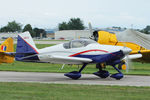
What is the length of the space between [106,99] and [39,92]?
2238 millimetres

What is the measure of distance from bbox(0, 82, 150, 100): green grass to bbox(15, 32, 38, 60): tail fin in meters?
4.35

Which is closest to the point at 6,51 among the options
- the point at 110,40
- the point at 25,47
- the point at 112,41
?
the point at 110,40

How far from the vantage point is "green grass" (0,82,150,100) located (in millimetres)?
9461

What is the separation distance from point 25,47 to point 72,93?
21.6 feet

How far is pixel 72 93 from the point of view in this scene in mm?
10281

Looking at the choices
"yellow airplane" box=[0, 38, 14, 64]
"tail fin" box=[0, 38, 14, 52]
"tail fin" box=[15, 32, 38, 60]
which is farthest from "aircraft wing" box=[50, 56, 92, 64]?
"tail fin" box=[0, 38, 14, 52]

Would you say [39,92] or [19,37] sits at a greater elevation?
[19,37]

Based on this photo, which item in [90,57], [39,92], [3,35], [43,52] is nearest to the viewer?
[39,92]

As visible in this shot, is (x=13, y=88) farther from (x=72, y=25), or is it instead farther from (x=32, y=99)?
(x=72, y=25)

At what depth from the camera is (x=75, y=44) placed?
1552 cm

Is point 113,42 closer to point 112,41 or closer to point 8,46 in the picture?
point 112,41

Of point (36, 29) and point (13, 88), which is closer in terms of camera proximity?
point (13, 88)

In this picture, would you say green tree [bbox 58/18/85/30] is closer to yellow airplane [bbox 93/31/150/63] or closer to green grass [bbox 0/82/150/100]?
yellow airplane [bbox 93/31/150/63]

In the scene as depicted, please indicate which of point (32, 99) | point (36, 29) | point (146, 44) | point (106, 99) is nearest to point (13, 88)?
point (32, 99)
